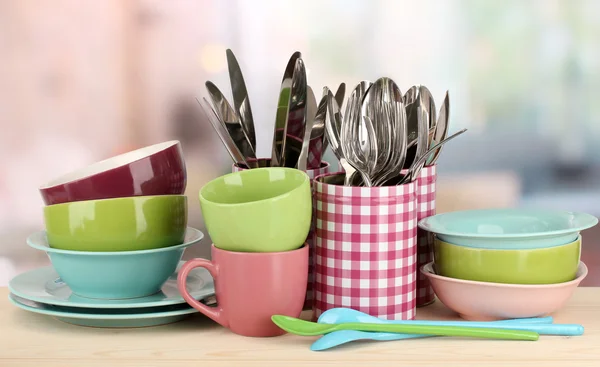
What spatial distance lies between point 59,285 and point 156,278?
139mm

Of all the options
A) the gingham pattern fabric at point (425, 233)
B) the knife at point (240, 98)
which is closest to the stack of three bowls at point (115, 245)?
the knife at point (240, 98)

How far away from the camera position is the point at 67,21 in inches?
42.1

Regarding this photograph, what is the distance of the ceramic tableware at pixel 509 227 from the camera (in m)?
0.82

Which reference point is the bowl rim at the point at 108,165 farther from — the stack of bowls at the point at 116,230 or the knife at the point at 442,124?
the knife at the point at 442,124

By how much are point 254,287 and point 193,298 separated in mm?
79

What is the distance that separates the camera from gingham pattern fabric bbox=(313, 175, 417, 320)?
2.62 ft

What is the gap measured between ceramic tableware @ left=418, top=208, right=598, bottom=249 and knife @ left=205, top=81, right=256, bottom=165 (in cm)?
23

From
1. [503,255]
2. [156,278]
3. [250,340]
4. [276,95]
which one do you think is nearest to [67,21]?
[276,95]

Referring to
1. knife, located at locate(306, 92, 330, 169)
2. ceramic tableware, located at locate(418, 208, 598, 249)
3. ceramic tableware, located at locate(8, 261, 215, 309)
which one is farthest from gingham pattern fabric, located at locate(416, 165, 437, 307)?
ceramic tableware, located at locate(8, 261, 215, 309)

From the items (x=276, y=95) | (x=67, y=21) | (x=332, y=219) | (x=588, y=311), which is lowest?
(x=588, y=311)

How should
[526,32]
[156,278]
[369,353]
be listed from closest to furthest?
[369,353], [156,278], [526,32]

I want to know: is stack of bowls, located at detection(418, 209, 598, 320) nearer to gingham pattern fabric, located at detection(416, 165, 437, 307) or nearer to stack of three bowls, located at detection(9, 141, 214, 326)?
gingham pattern fabric, located at detection(416, 165, 437, 307)

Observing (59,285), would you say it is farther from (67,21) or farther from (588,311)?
(588,311)

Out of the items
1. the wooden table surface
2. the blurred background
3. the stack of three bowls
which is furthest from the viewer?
the blurred background
